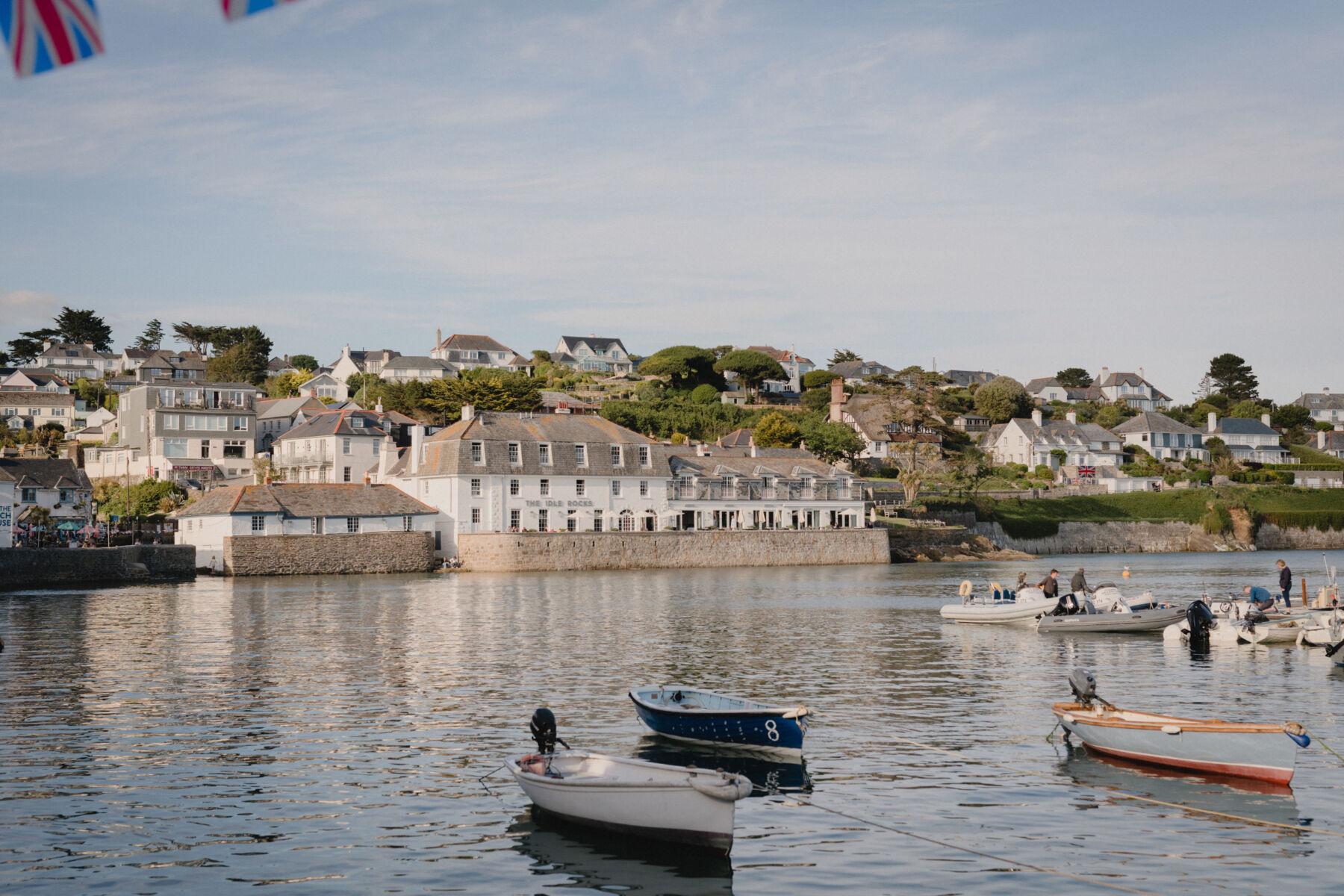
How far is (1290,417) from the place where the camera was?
174 meters

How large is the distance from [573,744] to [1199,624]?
26.7 metres

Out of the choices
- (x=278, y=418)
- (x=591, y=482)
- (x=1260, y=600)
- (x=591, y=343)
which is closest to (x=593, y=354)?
(x=591, y=343)

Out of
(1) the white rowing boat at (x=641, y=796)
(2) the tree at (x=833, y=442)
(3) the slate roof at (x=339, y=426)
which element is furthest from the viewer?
(2) the tree at (x=833, y=442)

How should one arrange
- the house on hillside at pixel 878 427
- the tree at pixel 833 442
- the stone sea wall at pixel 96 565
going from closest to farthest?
the stone sea wall at pixel 96 565 → the tree at pixel 833 442 → the house on hillside at pixel 878 427

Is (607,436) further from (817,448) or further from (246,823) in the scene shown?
(246,823)

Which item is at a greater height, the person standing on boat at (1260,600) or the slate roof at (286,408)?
the slate roof at (286,408)

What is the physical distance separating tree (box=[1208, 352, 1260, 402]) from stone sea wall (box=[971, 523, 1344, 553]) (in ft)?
239

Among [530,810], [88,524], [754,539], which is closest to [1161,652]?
[530,810]

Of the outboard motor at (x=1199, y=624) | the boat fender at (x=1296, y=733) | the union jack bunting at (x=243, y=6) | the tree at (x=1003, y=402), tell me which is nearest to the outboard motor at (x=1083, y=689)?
the boat fender at (x=1296, y=733)

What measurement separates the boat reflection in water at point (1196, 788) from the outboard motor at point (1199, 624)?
19905 mm

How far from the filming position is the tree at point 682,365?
480ft

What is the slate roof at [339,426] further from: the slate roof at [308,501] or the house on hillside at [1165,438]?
the house on hillside at [1165,438]

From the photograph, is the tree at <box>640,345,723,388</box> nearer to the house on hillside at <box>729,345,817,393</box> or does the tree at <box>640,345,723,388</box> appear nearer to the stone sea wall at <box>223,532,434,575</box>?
the house on hillside at <box>729,345,817,393</box>

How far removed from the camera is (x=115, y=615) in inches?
1996
